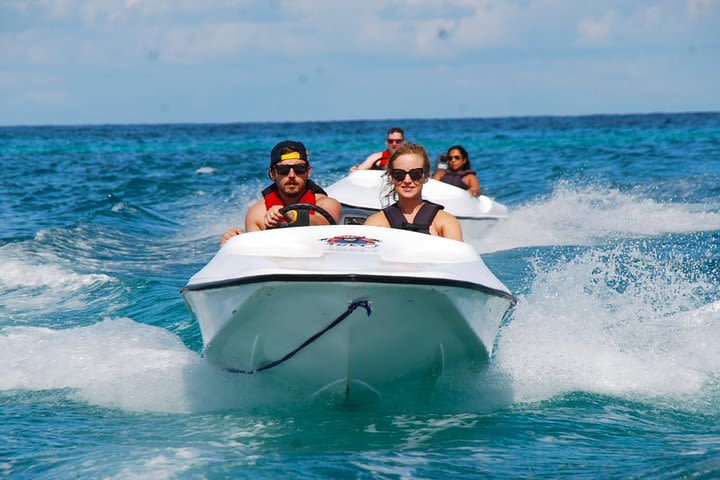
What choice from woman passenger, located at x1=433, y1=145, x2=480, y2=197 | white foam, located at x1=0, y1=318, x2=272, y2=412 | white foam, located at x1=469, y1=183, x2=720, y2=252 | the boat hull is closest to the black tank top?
the boat hull

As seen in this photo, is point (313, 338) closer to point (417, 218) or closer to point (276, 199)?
point (417, 218)

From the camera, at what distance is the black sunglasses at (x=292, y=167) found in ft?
17.4

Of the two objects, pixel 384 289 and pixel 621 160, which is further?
pixel 621 160

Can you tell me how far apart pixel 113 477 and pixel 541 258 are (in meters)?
Answer: 6.40

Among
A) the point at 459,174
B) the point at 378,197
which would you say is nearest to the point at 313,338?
the point at 378,197

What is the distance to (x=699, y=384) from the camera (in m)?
5.04

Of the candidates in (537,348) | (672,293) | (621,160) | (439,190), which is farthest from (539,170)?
(537,348)

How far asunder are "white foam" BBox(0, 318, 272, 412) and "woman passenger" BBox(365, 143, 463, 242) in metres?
1.19

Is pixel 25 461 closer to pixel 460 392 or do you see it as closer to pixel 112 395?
pixel 112 395

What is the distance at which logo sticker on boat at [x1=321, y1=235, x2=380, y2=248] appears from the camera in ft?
14.4

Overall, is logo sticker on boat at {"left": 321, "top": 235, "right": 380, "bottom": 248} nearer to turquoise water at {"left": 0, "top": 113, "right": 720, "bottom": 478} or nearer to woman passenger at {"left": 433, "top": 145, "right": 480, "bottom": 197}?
turquoise water at {"left": 0, "top": 113, "right": 720, "bottom": 478}

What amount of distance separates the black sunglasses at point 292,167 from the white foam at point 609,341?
1540 millimetres

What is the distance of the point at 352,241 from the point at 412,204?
0.75 metres

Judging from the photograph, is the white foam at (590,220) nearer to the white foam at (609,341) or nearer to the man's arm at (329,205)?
the white foam at (609,341)
